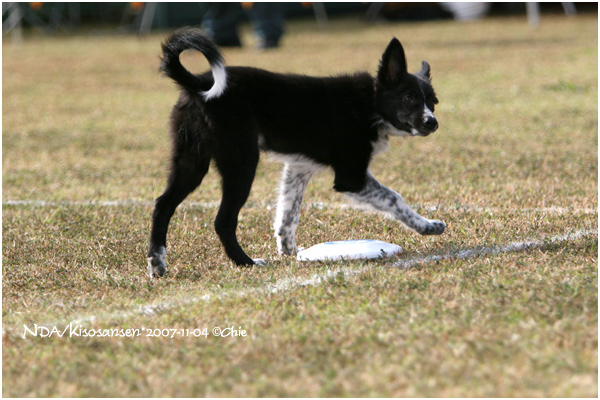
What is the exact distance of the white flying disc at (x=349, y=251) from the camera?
4598 mm

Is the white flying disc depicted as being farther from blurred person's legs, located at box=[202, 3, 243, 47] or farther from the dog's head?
blurred person's legs, located at box=[202, 3, 243, 47]

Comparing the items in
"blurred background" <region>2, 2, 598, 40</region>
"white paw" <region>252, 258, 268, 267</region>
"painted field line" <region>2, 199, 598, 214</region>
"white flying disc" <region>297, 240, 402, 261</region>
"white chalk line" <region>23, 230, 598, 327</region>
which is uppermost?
"white chalk line" <region>23, 230, 598, 327</region>

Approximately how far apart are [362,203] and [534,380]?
2.07m

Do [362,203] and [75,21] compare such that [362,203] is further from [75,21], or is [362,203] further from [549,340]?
[75,21]

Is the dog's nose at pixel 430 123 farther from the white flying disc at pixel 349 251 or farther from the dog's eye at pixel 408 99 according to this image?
the white flying disc at pixel 349 251

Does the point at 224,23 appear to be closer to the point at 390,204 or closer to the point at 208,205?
the point at 208,205

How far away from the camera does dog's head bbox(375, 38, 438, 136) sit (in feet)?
15.7

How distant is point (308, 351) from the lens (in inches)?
128

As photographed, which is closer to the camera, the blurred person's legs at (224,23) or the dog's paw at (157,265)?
the dog's paw at (157,265)

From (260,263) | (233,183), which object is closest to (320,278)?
(260,263)

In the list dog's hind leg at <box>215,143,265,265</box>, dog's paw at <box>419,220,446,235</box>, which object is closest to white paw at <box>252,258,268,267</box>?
dog's hind leg at <box>215,143,265,265</box>

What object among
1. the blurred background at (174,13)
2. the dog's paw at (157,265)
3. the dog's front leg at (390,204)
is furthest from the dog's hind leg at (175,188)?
the blurred background at (174,13)

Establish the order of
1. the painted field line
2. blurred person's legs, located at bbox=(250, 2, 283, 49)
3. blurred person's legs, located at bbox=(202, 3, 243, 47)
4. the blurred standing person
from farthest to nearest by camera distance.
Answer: blurred person's legs, located at bbox=(250, 2, 283, 49) → the blurred standing person → blurred person's legs, located at bbox=(202, 3, 243, 47) → the painted field line

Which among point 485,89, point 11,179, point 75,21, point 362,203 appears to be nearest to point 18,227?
point 11,179
